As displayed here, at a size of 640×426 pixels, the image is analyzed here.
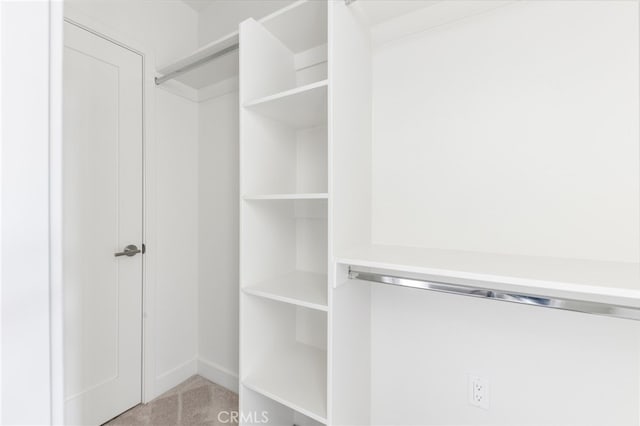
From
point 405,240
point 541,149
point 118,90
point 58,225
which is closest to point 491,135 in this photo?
point 541,149

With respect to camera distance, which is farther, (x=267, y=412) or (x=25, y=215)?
(x=267, y=412)

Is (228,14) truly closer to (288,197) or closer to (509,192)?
(288,197)

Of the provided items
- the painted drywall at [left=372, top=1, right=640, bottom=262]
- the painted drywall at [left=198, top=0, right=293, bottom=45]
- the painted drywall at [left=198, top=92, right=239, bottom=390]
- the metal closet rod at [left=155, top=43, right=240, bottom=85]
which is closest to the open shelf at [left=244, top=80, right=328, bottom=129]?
the painted drywall at [left=372, top=1, right=640, bottom=262]

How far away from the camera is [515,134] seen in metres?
1.13

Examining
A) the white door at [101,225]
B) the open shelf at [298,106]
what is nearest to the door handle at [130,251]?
the white door at [101,225]

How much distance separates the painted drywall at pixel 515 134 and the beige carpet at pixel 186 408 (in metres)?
1.43

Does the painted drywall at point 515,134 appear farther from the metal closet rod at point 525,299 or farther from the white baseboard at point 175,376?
the white baseboard at point 175,376

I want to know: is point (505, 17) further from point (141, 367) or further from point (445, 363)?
point (141, 367)

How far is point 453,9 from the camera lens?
1.19m

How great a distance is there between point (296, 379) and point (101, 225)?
134 centimetres

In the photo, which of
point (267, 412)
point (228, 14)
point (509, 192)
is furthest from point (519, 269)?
point (228, 14)

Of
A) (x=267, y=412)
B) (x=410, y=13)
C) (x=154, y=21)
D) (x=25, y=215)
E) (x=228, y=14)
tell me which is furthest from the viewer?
(x=228, y=14)

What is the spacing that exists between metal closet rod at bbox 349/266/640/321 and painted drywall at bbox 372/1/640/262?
0.25 metres

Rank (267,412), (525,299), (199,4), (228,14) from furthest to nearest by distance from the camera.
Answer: (199,4) < (228,14) < (267,412) < (525,299)
